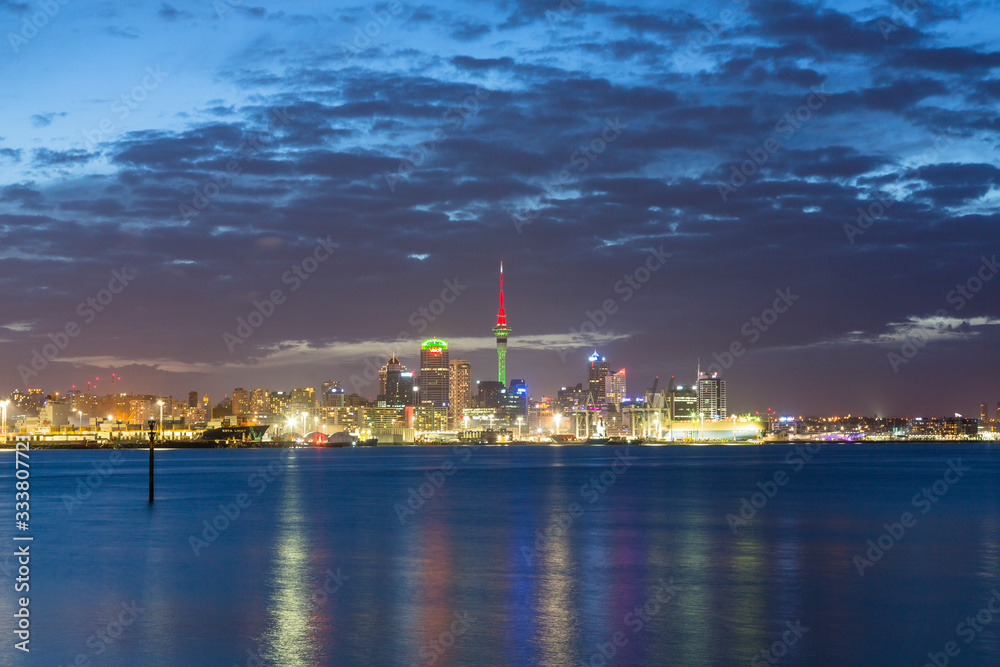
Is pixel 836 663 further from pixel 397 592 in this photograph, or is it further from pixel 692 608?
pixel 397 592

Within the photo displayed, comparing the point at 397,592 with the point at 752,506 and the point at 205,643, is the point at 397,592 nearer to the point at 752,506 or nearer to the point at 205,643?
the point at 205,643

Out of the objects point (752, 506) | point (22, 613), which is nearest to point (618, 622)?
point (22, 613)

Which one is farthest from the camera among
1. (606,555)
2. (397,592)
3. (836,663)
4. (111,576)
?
(606,555)

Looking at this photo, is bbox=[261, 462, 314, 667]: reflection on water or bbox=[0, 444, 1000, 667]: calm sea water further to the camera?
bbox=[0, 444, 1000, 667]: calm sea water

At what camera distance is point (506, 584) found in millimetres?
31641

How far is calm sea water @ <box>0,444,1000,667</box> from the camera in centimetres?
2277

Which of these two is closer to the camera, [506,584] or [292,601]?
[292,601]

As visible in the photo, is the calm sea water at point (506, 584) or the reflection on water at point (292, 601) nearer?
the reflection on water at point (292, 601)

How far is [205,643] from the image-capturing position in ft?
76.4

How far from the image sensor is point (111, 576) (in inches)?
1340

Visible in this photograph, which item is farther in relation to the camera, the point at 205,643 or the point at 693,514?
the point at 693,514

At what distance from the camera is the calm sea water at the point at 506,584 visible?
2277 centimetres

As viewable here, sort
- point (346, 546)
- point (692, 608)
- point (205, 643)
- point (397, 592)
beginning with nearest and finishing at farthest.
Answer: point (205, 643) < point (692, 608) < point (397, 592) < point (346, 546)

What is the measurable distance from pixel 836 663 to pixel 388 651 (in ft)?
33.8
